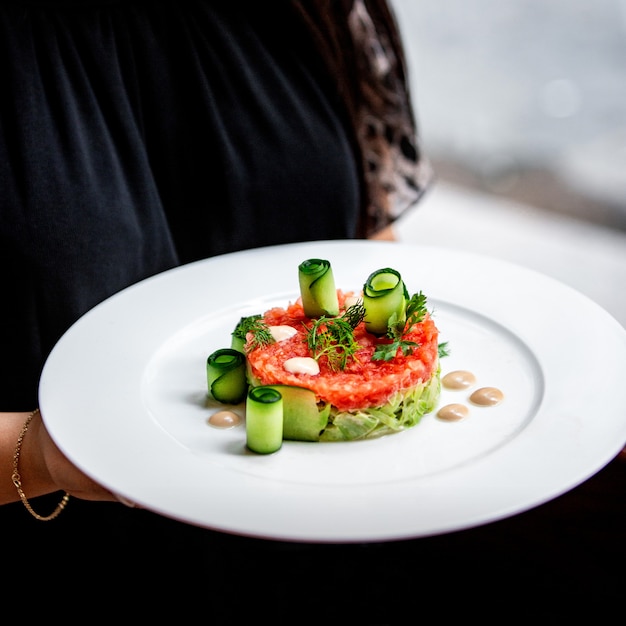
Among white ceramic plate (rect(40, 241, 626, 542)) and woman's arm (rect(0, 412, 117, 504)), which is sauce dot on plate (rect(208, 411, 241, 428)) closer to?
white ceramic plate (rect(40, 241, 626, 542))

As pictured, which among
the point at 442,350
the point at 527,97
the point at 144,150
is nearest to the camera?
the point at 442,350

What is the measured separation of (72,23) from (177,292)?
0.60 m

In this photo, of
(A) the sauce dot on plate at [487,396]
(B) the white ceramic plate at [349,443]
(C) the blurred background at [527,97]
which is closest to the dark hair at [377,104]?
(B) the white ceramic plate at [349,443]

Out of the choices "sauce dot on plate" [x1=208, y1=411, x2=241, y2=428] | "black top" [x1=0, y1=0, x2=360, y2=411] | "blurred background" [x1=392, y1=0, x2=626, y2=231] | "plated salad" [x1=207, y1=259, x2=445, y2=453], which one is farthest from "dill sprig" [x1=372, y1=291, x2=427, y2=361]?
"blurred background" [x1=392, y1=0, x2=626, y2=231]

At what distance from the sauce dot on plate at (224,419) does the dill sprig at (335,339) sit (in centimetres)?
17

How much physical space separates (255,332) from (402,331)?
26 cm

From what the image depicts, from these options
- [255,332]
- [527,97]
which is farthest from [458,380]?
[527,97]

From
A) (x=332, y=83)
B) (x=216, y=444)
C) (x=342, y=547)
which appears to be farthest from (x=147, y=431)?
(x=332, y=83)

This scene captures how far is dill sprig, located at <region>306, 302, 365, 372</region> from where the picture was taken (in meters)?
1.29

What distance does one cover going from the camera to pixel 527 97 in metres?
3.92

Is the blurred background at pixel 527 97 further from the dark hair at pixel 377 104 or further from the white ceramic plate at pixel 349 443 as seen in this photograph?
the white ceramic plate at pixel 349 443

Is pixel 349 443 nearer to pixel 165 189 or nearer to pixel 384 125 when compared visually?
pixel 165 189

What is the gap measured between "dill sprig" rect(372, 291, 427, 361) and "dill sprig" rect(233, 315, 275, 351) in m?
0.19

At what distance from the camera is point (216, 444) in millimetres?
1215
